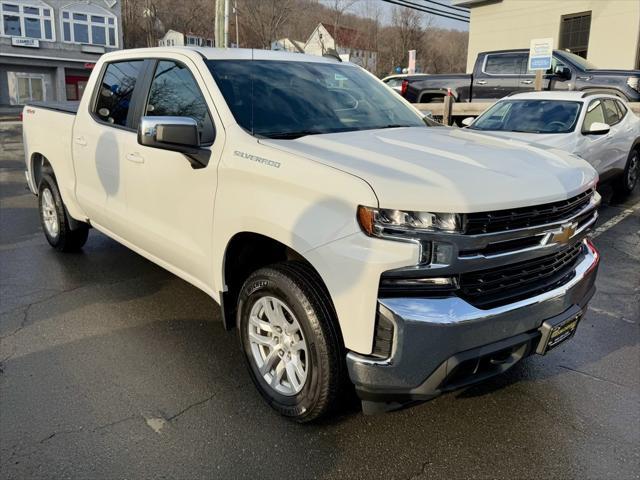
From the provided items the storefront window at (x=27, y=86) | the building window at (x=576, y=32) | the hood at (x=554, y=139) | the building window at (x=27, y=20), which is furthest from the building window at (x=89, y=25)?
the hood at (x=554, y=139)

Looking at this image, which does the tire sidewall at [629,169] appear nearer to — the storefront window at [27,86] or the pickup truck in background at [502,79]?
the pickup truck in background at [502,79]

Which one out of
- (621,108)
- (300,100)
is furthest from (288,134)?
(621,108)

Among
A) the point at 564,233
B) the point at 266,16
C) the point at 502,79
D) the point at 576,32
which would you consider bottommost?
the point at 564,233

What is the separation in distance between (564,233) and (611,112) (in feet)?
23.1

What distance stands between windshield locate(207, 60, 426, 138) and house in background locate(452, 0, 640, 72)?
2063 cm

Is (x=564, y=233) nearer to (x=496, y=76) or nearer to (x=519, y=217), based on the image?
(x=519, y=217)

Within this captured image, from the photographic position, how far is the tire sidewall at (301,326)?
263 centimetres

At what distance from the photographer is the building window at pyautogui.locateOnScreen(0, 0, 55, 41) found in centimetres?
4469

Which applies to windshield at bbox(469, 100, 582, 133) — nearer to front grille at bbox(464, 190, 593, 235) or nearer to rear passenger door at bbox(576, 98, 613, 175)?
rear passenger door at bbox(576, 98, 613, 175)

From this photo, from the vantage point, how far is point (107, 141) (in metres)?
4.34

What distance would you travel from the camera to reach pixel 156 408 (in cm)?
313

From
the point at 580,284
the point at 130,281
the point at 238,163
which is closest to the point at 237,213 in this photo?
the point at 238,163

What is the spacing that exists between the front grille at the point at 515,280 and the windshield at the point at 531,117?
5.48m

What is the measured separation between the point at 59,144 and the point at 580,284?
14.8 feet
